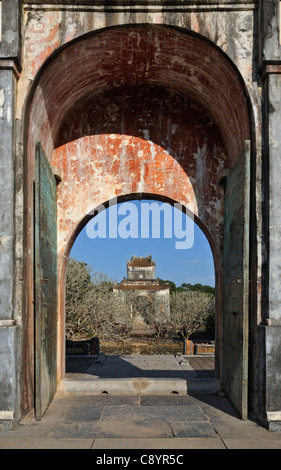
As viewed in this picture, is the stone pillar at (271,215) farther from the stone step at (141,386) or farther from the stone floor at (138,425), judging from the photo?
the stone step at (141,386)

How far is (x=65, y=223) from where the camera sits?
6.15 metres

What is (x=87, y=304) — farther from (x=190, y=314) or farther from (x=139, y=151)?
(x=139, y=151)

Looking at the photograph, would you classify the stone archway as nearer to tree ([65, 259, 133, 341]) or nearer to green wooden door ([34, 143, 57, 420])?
green wooden door ([34, 143, 57, 420])

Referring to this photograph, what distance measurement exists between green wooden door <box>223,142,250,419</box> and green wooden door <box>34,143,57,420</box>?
201cm

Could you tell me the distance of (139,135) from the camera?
6.41m

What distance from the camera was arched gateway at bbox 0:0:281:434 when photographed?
4.61 metres

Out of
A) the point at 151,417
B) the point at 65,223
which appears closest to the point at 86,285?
the point at 65,223

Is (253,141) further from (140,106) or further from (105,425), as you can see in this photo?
(105,425)

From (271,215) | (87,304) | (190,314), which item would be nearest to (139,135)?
(271,215)

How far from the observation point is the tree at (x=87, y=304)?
1683 cm

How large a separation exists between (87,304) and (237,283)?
12.8 meters

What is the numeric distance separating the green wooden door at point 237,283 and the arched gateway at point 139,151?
2 cm

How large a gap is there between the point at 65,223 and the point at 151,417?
267cm

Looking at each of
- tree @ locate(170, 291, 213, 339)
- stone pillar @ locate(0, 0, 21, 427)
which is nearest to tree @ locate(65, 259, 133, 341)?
tree @ locate(170, 291, 213, 339)
